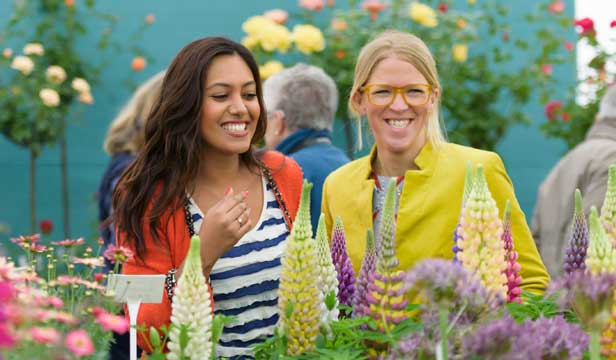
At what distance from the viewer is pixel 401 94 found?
284 centimetres

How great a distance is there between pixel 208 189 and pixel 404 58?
0.77 meters

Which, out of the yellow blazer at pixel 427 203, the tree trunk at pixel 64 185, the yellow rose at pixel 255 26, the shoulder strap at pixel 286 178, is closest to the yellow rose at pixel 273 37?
the yellow rose at pixel 255 26

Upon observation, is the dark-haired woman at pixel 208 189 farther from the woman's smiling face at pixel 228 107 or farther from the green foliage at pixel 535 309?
the green foliage at pixel 535 309

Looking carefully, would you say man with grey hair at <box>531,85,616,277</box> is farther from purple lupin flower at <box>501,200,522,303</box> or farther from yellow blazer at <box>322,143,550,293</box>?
purple lupin flower at <box>501,200,522,303</box>

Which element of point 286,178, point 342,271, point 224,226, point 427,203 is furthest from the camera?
point 286,178

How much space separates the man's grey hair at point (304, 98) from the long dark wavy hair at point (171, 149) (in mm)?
2064

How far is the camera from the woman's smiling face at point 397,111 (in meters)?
2.84

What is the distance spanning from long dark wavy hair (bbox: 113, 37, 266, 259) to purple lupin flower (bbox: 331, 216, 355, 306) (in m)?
0.74

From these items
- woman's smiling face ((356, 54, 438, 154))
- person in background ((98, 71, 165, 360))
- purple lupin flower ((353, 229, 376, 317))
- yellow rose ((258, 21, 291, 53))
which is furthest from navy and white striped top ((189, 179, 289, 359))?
yellow rose ((258, 21, 291, 53))

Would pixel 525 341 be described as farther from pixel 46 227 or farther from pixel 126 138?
pixel 46 227

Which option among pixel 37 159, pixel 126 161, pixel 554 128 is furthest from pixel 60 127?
pixel 554 128

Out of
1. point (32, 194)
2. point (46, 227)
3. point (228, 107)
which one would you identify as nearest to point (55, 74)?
point (32, 194)

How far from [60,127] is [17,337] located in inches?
278

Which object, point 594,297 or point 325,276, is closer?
point 594,297
